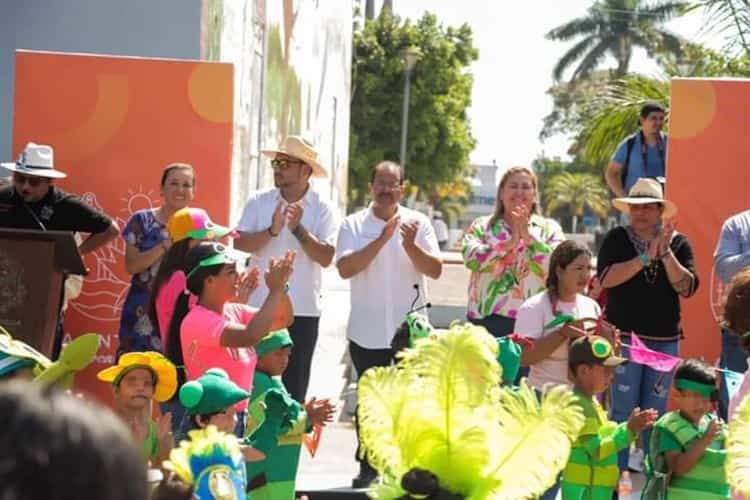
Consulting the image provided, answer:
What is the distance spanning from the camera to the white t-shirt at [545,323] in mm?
6406

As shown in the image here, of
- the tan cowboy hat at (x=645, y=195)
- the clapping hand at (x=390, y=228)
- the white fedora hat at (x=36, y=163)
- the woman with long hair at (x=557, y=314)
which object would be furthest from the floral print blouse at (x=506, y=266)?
the white fedora hat at (x=36, y=163)

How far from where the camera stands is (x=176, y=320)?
594 cm

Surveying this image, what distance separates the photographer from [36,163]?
7344mm

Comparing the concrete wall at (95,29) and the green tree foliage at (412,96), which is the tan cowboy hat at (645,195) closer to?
the concrete wall at (95,29)

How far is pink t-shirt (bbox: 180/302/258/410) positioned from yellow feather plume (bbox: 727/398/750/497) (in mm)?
2362

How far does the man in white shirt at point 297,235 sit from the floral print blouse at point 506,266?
79cm

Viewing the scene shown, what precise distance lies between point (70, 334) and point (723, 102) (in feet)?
13.3

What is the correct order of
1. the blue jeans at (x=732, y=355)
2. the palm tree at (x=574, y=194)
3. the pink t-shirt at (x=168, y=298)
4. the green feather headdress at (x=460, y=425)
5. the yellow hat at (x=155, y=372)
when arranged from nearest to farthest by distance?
the green feather headdress at (x=460, y=425) → the yellow hat at (x=155, y=372) → the pink t-shirt at (x=168, y=298) → the blue jeans at (x=732, y=355) → the palm tree at (x=574, y=194)

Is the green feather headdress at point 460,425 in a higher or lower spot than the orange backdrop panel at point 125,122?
lower

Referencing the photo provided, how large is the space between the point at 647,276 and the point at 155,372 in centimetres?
314

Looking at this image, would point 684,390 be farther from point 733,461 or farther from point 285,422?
point 733,461

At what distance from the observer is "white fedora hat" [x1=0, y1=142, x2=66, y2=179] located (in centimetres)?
726

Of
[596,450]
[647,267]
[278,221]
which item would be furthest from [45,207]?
[596,450]

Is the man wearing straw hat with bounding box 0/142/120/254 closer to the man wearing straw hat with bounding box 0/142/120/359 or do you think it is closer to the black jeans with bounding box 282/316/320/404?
the man wearing straw hat with bounding box 0/142/120/359
